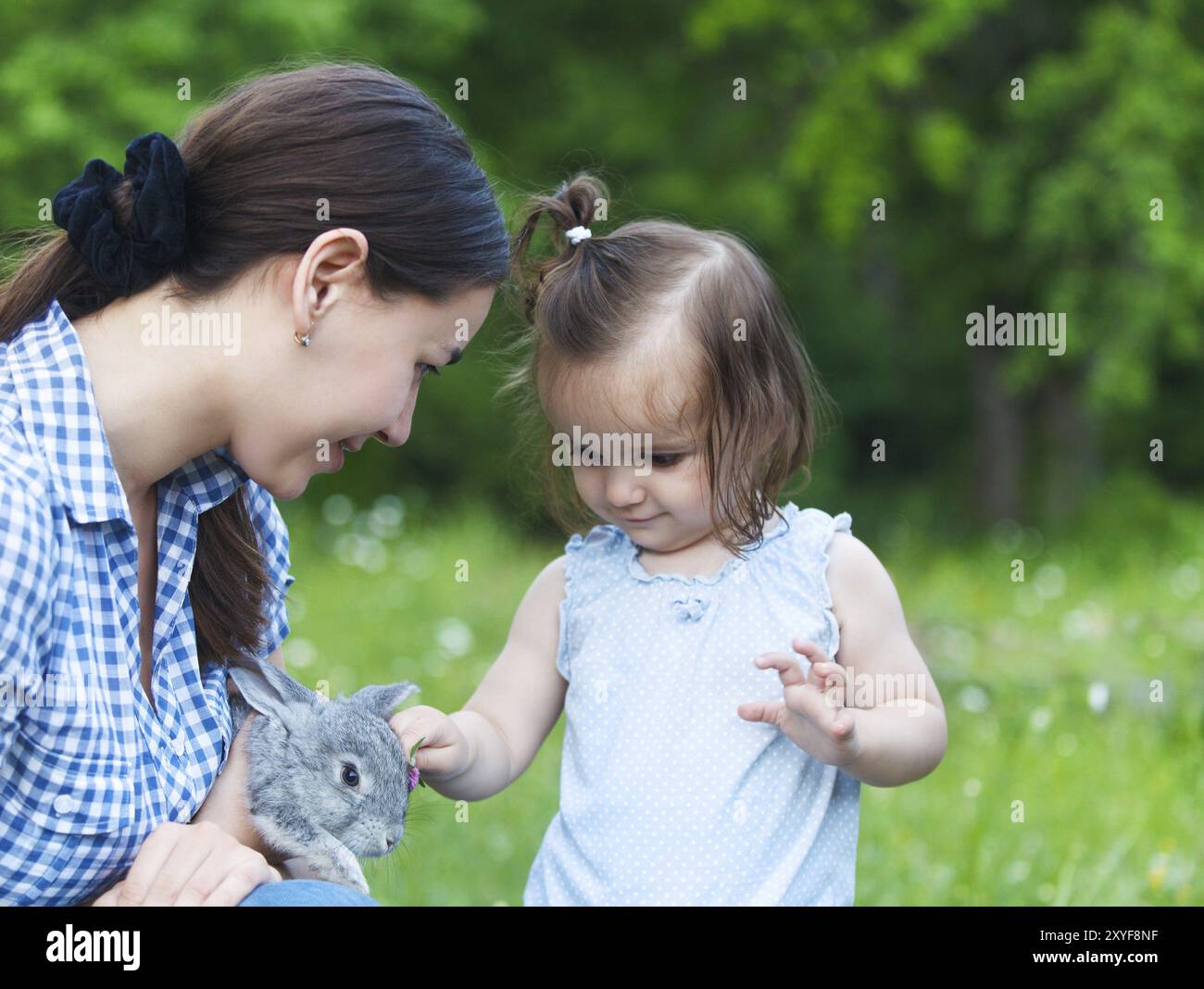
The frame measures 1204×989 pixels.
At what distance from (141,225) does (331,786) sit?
0.91 m

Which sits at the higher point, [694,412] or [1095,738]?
[694,412]

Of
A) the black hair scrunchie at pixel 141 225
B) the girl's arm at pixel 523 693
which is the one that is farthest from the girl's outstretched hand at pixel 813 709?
the black hair scrunchie at pixel 141 225

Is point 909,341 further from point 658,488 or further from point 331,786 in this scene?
point 331,786

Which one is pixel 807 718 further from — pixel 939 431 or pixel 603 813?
pixel 939 431

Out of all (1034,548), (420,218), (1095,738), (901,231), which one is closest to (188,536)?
(420,218)

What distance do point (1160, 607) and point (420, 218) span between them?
509cm

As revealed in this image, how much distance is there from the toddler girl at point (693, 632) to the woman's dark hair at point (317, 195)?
0.29 meters

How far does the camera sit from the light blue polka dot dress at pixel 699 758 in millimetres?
2336

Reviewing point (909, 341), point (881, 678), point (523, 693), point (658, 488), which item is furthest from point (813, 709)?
point (909, 341)

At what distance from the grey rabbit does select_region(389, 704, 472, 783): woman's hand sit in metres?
0.08

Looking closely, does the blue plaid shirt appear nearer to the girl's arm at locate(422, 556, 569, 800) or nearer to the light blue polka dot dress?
the girl's arm at locate(422, 556, 569, 800)

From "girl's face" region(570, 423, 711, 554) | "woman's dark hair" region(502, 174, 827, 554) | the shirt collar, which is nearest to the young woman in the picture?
the shirt collar

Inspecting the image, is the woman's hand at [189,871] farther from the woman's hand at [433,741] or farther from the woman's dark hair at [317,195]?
the woman's dark hair at [317,195]

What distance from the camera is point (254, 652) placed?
2.50 meters
